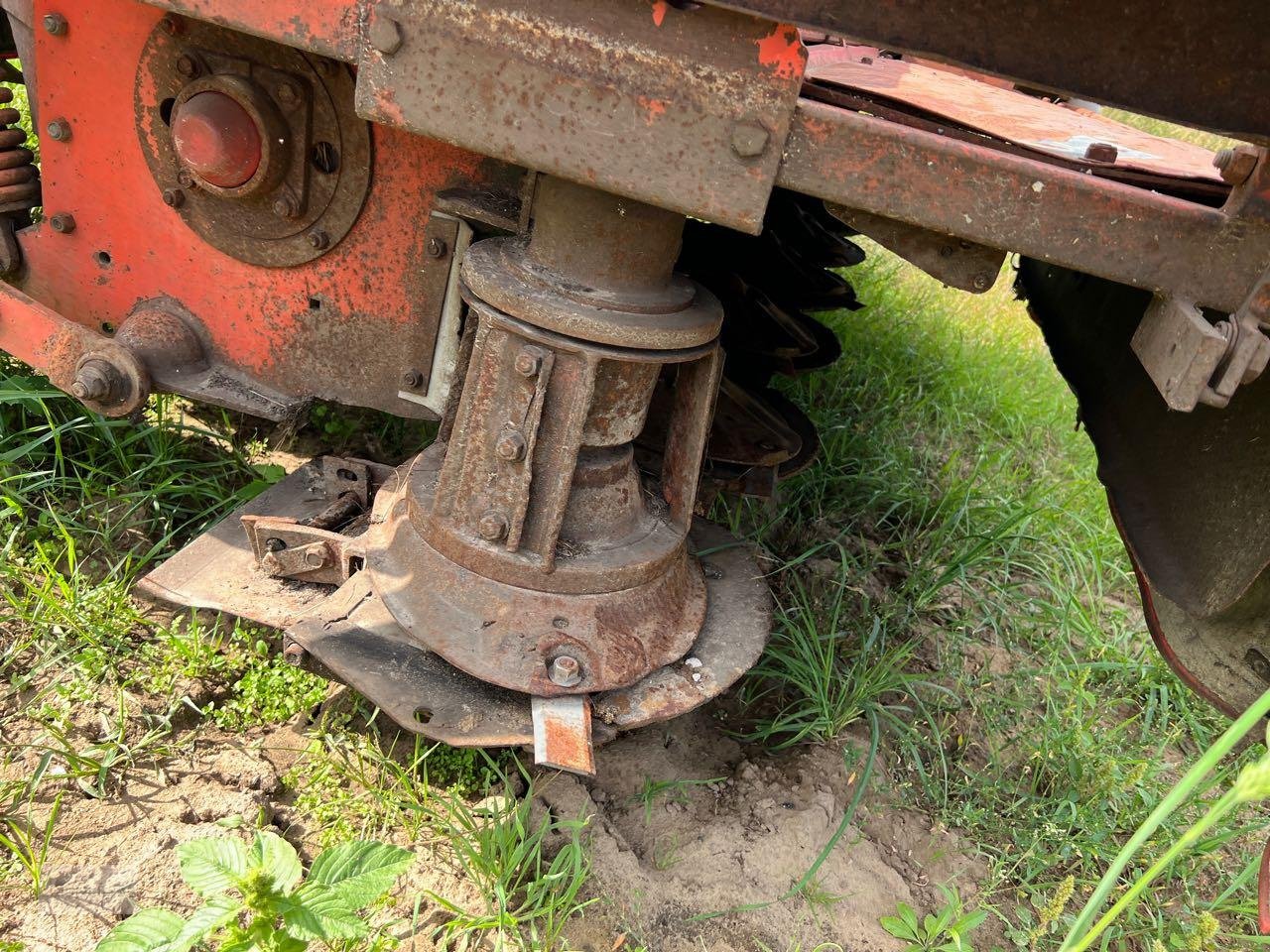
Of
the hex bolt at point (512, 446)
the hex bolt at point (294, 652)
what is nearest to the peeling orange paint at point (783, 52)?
the hex bolt at point (512, 446)

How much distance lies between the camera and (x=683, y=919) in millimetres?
1765

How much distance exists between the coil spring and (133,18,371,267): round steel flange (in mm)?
438

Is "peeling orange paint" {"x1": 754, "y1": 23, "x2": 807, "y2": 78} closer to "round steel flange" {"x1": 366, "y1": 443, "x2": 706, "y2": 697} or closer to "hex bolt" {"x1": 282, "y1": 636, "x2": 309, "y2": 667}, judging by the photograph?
"round steel flange" {"x1": 366, "y1": 443, "x2": 706, "y2": 697}

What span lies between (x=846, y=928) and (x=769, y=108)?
1.54m

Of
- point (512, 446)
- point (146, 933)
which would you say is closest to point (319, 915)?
point (146, 933)

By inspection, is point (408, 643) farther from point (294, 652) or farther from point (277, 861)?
point (277, 861)

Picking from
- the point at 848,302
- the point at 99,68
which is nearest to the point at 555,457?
the point at 99,68

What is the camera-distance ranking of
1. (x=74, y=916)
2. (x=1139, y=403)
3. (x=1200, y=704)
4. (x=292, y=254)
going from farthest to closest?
(x=1200, y=704), (x=1139, y=403), (x=292, y=254), (x=74, y=916)

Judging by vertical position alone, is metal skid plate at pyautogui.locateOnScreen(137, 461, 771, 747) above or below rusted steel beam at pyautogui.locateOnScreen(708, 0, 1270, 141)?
below

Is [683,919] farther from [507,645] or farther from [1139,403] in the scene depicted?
[1139,403]

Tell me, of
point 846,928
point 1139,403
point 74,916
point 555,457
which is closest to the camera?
point 74,916

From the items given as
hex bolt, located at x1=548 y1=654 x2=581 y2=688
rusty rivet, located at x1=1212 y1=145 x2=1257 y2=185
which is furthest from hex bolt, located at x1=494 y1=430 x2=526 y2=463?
rusty rivet, located at x1=1212 y1=145 x2=1257 y2=185

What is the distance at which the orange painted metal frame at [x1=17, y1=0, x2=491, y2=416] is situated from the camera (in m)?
1.89

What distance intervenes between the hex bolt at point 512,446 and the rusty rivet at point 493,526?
0.12 metres
